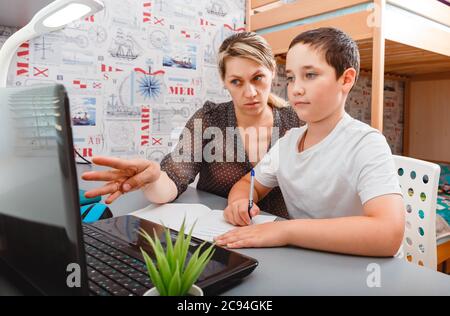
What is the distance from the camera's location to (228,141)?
114 cm

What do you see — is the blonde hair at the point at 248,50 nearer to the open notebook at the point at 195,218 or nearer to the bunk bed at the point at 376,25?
the open notebook at the point at 195,218

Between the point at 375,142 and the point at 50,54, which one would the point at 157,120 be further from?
the point at 375,142

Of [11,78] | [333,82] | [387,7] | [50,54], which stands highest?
[387,7]

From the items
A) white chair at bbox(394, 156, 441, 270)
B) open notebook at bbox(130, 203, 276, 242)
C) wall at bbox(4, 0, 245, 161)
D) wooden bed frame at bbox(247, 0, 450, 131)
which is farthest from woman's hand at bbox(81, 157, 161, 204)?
wooden bed frame at bbox(247, 0, 450, 131)

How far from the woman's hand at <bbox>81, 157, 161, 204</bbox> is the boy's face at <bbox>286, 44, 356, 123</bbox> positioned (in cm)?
35

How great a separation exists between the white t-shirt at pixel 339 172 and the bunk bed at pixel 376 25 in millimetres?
873

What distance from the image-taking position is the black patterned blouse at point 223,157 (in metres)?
1.07

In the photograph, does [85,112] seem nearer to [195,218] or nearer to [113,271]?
[195,218]

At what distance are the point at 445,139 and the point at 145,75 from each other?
2291 mm

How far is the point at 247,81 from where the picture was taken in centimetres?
105

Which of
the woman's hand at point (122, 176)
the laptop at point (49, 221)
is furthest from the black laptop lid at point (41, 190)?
the woman's hand at point (122, 176)

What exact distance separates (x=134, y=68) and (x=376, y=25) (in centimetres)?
106

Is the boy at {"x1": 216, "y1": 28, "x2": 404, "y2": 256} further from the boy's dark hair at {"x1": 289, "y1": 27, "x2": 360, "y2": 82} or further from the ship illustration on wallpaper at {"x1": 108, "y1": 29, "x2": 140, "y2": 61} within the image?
the ship illustration on wallpaper at {"x1": 108, "y1": 29, "x2": 140, "y2": 61}
